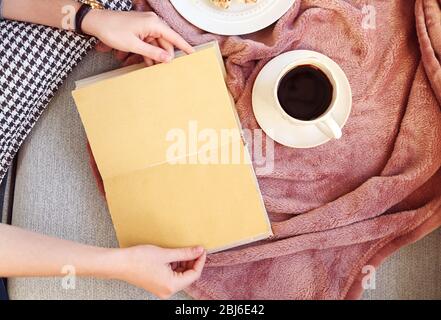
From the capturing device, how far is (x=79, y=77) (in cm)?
89

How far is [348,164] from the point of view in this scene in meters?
0.84

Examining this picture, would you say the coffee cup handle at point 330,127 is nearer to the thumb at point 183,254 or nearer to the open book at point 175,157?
the open book at point 175,157

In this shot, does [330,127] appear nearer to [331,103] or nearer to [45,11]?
[331,103]

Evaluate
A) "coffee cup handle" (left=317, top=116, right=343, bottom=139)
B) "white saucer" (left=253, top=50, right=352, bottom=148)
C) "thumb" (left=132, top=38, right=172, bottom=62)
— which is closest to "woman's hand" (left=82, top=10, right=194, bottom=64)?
"thumb" (left=132, top=38, right=172, bottom=62)

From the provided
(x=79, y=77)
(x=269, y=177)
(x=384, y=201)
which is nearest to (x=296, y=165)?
(x=269, y=177)

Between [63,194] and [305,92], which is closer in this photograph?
[305,92]

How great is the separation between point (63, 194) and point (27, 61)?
0.23 metres

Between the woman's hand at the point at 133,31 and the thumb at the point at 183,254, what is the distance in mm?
298

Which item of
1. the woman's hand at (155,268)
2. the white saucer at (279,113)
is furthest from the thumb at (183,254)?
the white saucer at (279,113)

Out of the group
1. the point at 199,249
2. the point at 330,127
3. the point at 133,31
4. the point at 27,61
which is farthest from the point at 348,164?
the point at 27,61

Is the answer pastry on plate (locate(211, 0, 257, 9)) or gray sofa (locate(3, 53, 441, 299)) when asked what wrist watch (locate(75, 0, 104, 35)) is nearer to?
gray sofa (locate(3, 53, 441, 299))

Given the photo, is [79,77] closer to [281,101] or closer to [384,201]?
[281,101]
